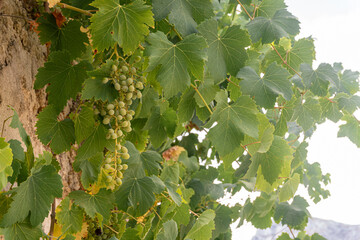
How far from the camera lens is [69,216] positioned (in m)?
1.21

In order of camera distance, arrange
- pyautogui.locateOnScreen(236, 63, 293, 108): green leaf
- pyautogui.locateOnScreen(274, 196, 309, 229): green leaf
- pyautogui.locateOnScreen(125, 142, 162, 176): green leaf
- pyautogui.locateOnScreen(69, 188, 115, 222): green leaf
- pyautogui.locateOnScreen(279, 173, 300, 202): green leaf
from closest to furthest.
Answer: pyautogui.locateOnScreen(236, 63, 293, 108): green leaf < pyautogui.locateOnScreen(69, 188, 115, 222): green leaf < pyautogui.locateOnScreen(125, 142, 162, 176): green leaf < pyautogui.locateOnScreen(279, 173, 300, 202): green leaf < pyautogui.locateOnScreen(274, 196, 309, 229): green leaf

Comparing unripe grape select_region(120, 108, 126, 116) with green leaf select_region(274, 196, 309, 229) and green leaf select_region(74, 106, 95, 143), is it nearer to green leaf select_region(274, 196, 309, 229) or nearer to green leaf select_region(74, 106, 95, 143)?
green leaf select_region(74, 106, 95, 143)

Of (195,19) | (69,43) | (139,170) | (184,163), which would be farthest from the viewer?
(184,163)

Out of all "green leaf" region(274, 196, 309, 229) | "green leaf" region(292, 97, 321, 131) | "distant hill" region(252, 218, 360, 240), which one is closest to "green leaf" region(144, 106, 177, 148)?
"green leaf" region(292, 97, 321, 131)

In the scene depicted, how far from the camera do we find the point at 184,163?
2295mm

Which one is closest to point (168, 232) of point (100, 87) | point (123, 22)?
point (100, 87)

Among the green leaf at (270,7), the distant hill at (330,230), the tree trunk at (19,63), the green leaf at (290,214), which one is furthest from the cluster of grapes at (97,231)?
the distant hill at (330,230)

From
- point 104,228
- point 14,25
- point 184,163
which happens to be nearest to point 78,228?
point 104,228

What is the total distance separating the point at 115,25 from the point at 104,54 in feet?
1.04

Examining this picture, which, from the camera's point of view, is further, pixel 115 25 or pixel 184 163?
pixel 184 163

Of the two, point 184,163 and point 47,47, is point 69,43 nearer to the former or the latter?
point 47,47

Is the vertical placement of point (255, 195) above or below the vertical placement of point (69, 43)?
below

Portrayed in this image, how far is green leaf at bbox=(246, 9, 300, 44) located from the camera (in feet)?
4.13

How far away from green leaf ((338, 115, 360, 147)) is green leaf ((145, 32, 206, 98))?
1.32 m
